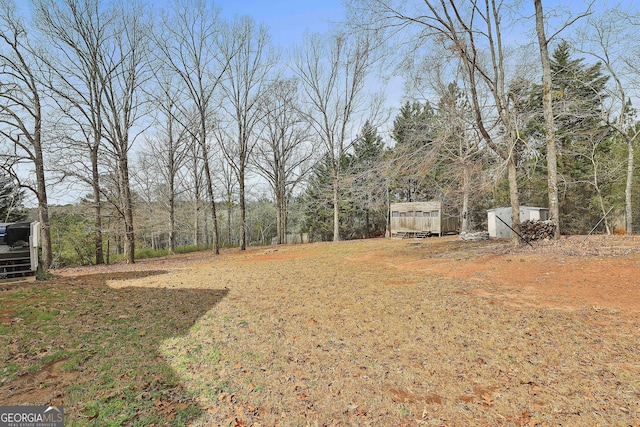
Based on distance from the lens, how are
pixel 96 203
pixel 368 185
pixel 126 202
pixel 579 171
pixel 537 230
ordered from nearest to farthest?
pixel 368 185
pixel 537 230
pixel 96 203
pixel 126 202
pixel 579 171

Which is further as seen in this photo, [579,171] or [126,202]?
[579,171]

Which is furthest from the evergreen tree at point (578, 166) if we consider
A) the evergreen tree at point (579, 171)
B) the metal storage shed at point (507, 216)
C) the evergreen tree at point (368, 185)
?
the evergreen tree at point (368, 185)

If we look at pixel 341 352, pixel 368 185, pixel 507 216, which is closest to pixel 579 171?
pixel 507 216

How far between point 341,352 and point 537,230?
934 cm

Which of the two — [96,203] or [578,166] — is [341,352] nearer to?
[96,203]

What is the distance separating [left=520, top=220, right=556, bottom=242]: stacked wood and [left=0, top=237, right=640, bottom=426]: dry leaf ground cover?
3.30 meters

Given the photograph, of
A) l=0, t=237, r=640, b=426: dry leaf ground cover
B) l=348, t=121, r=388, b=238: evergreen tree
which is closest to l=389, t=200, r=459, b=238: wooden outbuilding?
l=348, t=121, r=388, b=238: evergreen tree

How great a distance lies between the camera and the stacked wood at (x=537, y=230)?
9250 mm

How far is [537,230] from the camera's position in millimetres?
9508

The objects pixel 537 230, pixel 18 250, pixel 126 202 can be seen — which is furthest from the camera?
pixel 126 202

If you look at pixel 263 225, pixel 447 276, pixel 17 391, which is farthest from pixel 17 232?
pixel 263 225

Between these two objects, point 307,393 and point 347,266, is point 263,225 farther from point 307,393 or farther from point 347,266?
point 307,393

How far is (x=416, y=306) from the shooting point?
4785mm

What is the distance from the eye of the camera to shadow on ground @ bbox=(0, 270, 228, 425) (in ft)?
7.89
